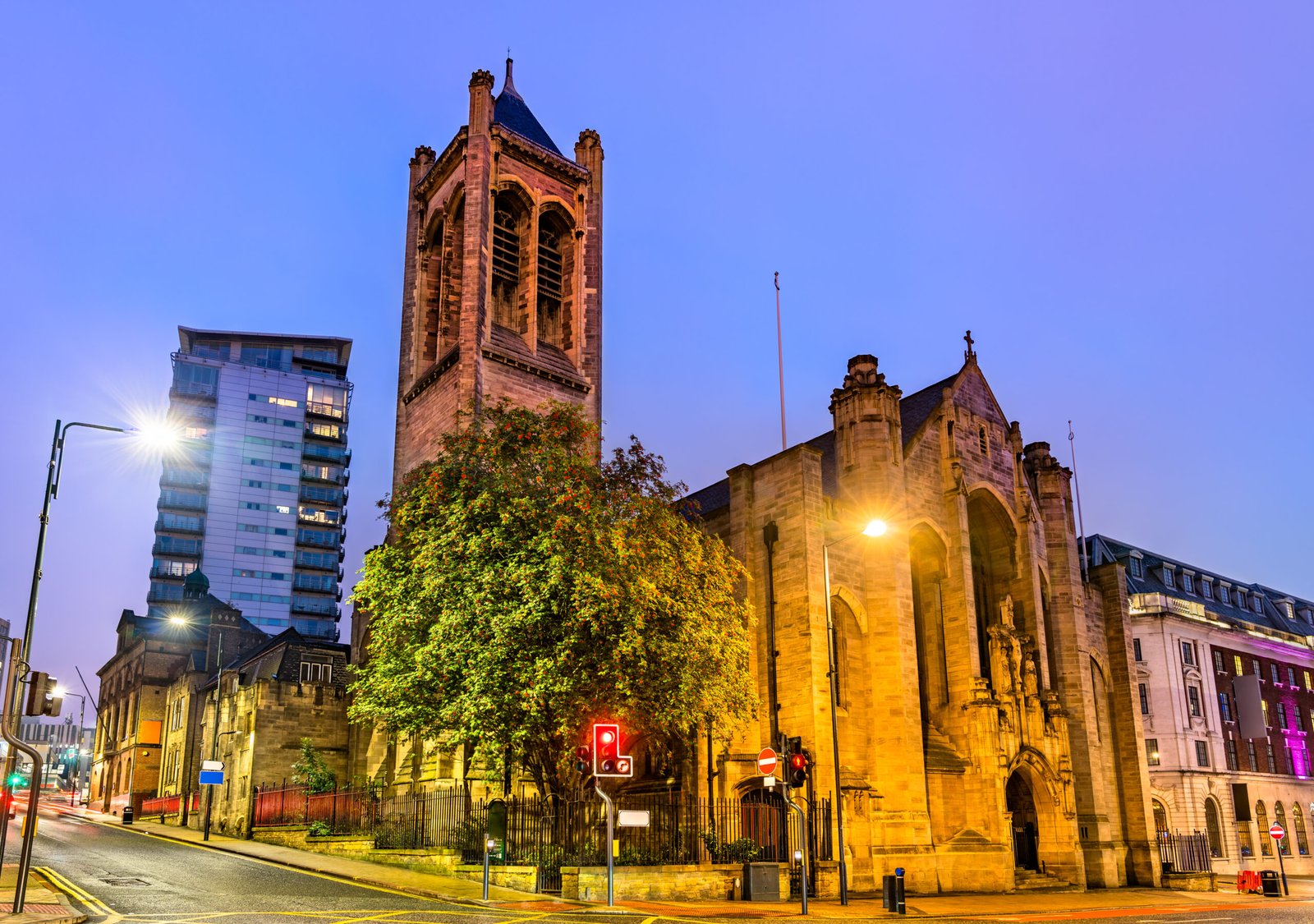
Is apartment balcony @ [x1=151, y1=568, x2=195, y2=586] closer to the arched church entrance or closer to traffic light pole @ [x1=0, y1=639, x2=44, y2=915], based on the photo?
the arched church entrance

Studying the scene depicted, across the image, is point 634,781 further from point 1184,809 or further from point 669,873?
point 1184,809

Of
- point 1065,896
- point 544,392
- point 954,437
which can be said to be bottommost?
point 1065,896

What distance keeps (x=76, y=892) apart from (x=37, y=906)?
12.1 ft

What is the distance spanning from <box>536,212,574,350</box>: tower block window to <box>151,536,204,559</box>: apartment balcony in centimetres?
8068

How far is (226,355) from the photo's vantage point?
13275 cm

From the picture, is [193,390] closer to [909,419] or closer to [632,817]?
[909,419]

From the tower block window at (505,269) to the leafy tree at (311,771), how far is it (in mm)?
20703

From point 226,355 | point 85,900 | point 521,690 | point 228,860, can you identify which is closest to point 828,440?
point 521,690

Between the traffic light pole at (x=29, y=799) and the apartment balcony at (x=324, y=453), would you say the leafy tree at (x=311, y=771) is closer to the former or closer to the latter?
the traffic light pole at (x=29, y=799)

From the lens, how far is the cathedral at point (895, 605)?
107ft

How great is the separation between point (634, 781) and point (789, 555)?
897 centimetres

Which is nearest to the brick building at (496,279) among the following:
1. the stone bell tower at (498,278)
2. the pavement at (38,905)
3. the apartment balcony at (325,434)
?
the stone bell tower at (498,278)

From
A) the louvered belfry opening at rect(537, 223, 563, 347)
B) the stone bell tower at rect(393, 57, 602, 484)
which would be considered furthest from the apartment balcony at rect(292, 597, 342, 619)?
the louvered belfry opening at rect(537, 223, 563, 347)

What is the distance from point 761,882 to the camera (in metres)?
24.2
